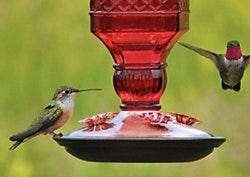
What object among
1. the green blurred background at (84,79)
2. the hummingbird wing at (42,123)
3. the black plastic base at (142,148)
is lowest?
the green blurred background at (84,79)

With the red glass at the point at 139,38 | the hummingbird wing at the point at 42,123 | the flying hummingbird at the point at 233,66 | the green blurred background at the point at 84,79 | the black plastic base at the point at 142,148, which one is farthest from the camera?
the green blurred background at the point at 84,79

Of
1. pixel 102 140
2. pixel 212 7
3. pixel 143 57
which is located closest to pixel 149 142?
pixel 102 140

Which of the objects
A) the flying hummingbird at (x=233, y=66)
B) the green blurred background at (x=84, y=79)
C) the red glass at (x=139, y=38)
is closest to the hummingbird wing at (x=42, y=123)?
the red glass at (x=139, y=38)

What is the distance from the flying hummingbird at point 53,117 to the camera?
18.1 ft

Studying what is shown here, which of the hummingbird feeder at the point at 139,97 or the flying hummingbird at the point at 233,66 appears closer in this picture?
the hummingbird feeder at the point at 139,97

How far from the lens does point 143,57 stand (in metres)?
4.96

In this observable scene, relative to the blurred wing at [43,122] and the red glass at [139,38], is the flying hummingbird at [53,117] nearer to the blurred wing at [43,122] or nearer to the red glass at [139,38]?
the blurred wing at [43,122]

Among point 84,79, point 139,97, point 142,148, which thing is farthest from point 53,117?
Result: point 84,79

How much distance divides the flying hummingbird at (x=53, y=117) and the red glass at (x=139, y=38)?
60cm

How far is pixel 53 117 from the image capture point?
5.58 metres

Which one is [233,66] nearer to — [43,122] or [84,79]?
[43,122]

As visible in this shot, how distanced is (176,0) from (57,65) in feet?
19.7

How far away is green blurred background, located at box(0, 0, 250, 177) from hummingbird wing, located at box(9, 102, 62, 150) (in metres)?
4.67

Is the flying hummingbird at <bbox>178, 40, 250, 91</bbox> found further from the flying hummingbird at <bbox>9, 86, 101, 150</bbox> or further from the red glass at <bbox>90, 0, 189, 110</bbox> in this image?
the red glass at <bbox>90, 0, 189, 110</bbox>
